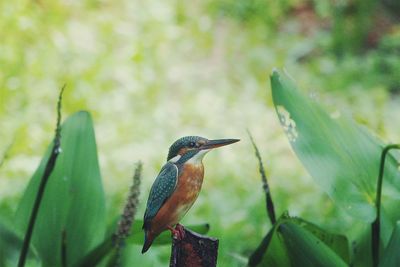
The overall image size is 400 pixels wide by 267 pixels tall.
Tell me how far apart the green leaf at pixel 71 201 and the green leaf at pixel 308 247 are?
1.65 feet

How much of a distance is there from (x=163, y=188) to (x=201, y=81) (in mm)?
4157

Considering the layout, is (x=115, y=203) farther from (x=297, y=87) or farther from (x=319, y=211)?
(x=297, y=87)

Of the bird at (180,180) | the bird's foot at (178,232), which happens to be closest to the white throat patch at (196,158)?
the bird at (180,180)

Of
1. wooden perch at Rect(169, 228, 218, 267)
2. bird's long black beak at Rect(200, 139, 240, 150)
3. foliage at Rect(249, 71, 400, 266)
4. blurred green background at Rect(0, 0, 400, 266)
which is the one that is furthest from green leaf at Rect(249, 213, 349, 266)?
blurred green background at Rect(0, 0, 400, 266)

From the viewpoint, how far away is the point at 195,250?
3.53ft

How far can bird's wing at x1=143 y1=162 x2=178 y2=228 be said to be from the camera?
40.0 inches

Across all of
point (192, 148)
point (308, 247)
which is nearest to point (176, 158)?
point (192, 148)

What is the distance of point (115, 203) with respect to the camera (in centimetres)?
337

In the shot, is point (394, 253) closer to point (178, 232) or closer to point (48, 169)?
point (178, 232)

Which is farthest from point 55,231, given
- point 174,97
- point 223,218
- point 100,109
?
point 174,97

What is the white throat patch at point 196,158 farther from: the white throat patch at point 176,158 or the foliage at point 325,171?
the foliage at point 325,171

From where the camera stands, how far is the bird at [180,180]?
3.31 feet

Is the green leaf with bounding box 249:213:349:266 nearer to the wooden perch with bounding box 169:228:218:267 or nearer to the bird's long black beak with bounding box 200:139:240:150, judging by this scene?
the wooden perch with bounding box 169:228:218:267

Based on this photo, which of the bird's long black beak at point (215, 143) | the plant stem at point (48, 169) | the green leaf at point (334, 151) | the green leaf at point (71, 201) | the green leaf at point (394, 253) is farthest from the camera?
the green leaf at point (71, 201)
